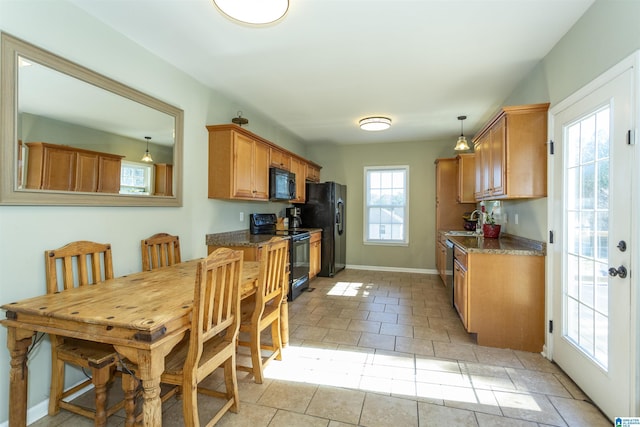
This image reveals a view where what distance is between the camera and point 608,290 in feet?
5.89

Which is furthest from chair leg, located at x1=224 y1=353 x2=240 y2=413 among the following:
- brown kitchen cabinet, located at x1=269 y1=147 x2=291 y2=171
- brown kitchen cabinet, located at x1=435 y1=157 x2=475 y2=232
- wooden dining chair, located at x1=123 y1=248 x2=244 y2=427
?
brown kitchen cabinet, located at x1=435 y1=157 x2=475 y2=232

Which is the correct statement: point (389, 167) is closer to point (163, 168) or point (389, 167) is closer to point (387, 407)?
point (163, 168)

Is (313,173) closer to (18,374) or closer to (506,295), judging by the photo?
(506,295)

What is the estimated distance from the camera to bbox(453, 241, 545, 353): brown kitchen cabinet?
2.63 m

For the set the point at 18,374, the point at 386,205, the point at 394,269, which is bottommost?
the point at 394,269

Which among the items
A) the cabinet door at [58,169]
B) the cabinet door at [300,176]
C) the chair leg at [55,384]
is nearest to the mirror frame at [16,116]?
the cabinet door at [58,169]

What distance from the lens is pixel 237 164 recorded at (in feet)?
11.1

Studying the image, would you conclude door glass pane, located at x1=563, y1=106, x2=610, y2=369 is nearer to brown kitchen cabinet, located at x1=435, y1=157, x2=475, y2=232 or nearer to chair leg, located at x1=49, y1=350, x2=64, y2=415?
brown kitchen cabinet, located at x1=435, y1=157, x2=475, y2=232

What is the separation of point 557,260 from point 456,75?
201cm

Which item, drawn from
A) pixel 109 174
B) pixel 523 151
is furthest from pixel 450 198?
pixel 109 174

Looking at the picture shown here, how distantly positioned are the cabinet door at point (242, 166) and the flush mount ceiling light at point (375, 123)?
5.95ft

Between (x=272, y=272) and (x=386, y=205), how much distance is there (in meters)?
4.27

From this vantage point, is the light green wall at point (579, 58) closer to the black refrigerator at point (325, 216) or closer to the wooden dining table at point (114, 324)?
the wooden dining table at point (114, 324)

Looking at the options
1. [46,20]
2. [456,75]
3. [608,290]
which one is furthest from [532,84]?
[46,20]
